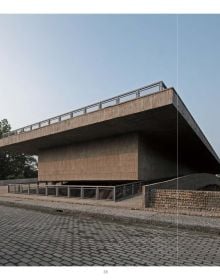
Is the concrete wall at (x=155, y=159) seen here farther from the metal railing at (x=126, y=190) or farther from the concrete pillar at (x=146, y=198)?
the concrete pillar at (x=146, y=198)

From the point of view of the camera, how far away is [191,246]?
8.58m

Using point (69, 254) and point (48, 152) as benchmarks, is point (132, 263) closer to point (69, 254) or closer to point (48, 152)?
point (69, 254)

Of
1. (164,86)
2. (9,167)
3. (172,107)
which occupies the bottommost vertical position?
(9,167)

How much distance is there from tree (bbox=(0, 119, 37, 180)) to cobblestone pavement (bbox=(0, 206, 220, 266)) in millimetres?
60954

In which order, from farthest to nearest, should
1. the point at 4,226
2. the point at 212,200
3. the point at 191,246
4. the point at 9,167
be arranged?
the point at 9,167 → the point at 212,200 → the point at 4,226 → the point at 191,246

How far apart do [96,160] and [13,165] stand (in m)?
48.1

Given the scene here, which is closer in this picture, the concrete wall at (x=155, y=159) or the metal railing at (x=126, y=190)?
the metal railing at (x=126, y=190)

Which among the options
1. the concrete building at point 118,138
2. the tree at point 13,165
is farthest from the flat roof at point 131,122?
the tree at point 13,165

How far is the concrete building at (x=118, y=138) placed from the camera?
68.7ft

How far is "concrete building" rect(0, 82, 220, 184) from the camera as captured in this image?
2095 centimetres

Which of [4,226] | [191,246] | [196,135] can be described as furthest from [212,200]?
[196,135]

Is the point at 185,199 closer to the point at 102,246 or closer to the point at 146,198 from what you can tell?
the point at 146,198

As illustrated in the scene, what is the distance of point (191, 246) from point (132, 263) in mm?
2742

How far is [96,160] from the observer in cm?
2911
